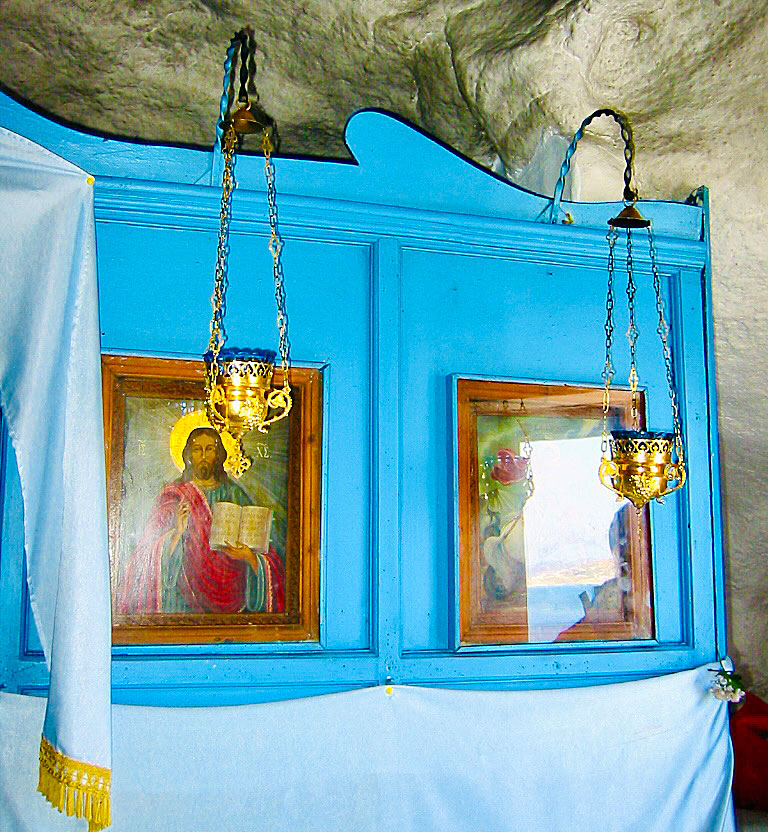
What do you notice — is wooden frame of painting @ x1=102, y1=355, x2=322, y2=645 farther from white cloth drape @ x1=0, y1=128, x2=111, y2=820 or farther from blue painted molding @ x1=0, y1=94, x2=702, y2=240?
white cloth drape @ x1=0, y1=128, x2=111, y2=820

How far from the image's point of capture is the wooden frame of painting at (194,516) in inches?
93.3

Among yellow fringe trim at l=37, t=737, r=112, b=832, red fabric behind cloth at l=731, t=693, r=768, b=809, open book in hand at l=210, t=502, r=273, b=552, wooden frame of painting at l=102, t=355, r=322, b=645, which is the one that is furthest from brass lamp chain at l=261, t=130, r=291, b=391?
red fabric behind cloth at l=731, t=693, r=768, b=809

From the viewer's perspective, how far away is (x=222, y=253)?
2369 millimetres

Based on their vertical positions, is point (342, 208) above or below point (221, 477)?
above

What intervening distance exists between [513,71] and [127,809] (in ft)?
8.43

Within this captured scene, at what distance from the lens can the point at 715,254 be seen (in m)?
3.13

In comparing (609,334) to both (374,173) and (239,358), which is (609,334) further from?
(239,358)

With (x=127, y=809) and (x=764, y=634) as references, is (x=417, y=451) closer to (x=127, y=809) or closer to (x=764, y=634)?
(x=127, y=809)

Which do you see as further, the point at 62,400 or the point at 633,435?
the point at 633,435

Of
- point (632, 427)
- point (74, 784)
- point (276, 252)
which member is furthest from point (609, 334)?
point (74, 784)

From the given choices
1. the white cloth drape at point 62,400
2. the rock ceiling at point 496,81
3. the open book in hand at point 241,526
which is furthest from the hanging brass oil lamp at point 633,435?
the white cloth drape at point 62,400

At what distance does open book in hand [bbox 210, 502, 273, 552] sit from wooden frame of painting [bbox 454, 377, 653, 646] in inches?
22.7

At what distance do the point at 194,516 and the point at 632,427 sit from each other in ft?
4.66

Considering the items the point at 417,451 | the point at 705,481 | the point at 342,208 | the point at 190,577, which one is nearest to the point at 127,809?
the point at 190,577
